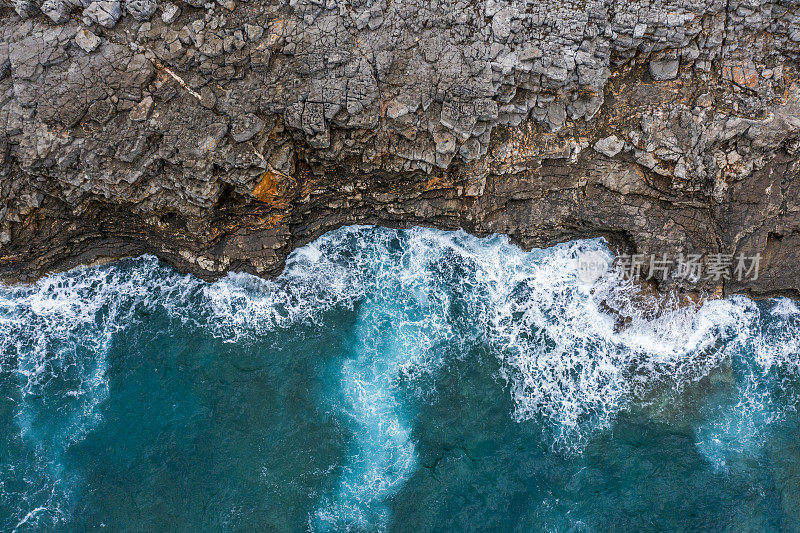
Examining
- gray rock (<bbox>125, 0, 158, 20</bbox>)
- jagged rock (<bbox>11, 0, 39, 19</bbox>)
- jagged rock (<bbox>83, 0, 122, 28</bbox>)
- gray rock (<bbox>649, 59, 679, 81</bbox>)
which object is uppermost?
gray rock (<bbox>649, 59, 679, 81</bbox>)

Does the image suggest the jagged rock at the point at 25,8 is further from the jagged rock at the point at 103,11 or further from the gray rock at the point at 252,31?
the gray rock at the point at 252,31

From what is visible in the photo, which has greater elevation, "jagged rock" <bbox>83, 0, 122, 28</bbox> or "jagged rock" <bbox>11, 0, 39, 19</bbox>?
"jagged rock" <bbox>83, 0, 122, 28</bbox>

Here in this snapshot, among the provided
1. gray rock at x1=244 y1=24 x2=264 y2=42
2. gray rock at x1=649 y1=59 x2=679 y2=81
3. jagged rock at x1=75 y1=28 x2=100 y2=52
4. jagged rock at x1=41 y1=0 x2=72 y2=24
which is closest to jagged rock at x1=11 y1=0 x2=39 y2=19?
jagged rock at x1=41 y1=0 x2=72 y2=24

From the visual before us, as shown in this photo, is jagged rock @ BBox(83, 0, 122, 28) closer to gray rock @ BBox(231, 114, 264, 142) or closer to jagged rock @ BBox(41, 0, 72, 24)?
jagged rock @ BBox(41, 0, 72, 24)

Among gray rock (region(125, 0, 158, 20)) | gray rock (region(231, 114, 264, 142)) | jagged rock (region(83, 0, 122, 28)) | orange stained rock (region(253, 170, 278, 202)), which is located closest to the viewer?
jagged rock (region(83, 0, 122, 28))

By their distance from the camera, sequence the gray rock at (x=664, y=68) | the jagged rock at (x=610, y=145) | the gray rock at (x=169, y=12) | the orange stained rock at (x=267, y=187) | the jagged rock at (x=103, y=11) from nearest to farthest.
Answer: the jagged rock at (x=103, y=11) → the gray rock at (x=169, y=12) → the gray rock at (x=664, y=68) → the orange stained rock at (x=267, y=187) → the jagged rock at (x=610, y=145)

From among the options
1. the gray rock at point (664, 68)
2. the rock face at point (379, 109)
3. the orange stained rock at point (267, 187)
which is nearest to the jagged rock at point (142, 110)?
the rock face at point (379, 109)
